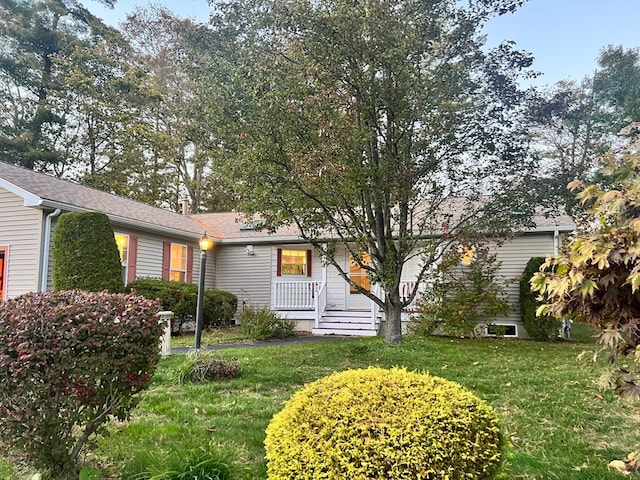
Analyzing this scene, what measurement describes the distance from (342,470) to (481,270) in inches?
405

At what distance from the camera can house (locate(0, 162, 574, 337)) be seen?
392 inches

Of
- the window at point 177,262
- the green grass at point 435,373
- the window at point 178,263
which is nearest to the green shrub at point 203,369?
the green grass at point 435,373

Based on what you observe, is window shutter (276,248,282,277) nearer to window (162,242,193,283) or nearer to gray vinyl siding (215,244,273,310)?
gray vinyl siding (215,244,273,310)

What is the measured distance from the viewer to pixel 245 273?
1488 cm

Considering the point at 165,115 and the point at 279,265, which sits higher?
the point at 165,115

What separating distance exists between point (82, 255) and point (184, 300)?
9.86 ft

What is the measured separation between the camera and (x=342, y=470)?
2055 mm

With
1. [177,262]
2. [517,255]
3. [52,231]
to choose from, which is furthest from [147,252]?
[517,255]

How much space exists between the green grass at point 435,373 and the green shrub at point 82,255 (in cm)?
332

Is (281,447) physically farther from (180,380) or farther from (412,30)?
(412,30)

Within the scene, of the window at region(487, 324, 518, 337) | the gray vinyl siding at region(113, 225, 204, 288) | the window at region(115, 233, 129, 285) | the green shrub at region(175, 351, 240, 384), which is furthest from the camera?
the gray vinyl siding at region(113, 225, 204, 288)

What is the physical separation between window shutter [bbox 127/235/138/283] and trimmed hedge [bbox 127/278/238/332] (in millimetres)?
424

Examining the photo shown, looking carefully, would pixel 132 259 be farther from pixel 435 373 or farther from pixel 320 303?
pixel 435 373

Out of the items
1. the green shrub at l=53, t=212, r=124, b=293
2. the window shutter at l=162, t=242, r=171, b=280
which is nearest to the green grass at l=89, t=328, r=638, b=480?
the green shrub at l=53, t=212, r=124, b=293
